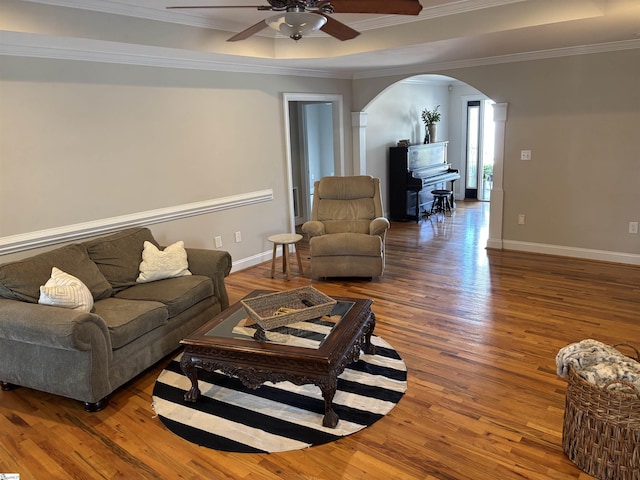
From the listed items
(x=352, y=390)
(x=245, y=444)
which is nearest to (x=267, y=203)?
(x=352, y=390)

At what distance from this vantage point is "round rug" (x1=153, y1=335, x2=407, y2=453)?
250 cm

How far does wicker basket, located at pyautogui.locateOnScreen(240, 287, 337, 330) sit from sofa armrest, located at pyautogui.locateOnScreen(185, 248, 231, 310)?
2.57 ft

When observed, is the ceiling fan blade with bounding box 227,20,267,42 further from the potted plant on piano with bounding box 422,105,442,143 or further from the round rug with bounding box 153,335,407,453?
the potted plant on piano with bounding box 422,105,442,143

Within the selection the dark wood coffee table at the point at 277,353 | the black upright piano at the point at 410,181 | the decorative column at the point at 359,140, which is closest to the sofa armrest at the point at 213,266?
the dark wood coffee table at the point at 277,353

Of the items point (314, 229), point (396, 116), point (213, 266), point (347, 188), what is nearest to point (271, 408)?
point (213, 266)

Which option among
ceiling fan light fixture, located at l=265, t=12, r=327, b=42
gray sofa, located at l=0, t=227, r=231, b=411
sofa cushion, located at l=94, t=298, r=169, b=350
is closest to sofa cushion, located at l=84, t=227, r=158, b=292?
gray sofa, located at l=0, t=227, r=231, b=411

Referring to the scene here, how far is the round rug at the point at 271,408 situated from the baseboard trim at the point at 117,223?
1.47 meters

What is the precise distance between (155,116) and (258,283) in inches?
75.9

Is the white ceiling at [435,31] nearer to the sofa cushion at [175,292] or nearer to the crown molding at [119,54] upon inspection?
the crown molding at [119,54]

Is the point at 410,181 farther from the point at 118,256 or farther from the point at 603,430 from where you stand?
the point at 603,430

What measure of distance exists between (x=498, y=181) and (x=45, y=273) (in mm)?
4987

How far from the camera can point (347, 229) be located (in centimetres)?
520

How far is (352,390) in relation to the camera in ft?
9.48

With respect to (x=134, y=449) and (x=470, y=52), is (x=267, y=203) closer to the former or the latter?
(x=470, y=52)
